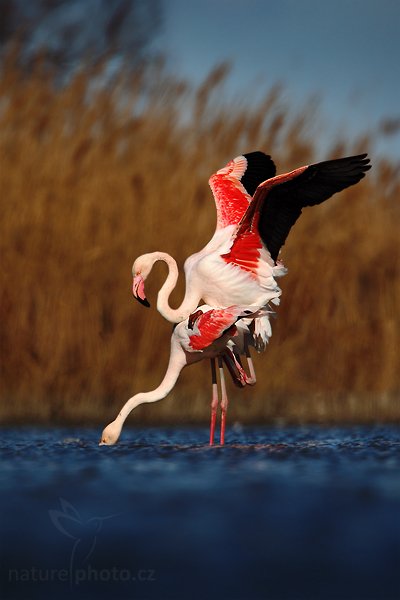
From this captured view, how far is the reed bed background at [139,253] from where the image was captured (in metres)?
8.91

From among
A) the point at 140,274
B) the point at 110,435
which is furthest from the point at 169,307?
the point at 110,435

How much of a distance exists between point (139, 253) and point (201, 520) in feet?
14.3

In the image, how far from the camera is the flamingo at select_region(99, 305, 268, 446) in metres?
7.69

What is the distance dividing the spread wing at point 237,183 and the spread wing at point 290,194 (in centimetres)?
66

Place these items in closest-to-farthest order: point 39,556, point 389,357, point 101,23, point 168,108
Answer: point 39,556 → point 389,357 → point 168,108 → point 101,23

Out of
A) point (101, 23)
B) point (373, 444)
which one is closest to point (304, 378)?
point (373, 444)

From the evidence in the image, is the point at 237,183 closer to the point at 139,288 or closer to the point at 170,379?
the point at 139,288

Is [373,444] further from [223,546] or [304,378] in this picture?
[223,546]

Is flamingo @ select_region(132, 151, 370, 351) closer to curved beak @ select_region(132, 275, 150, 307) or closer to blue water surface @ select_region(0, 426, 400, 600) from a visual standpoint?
curved beak @ select_region(132, 275, 150, 307)

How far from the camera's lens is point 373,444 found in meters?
7.47

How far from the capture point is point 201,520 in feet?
16.3

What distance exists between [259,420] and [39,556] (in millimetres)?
4763

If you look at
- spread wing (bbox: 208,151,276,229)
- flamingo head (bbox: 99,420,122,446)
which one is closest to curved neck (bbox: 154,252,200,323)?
spread wing (bbox: 208,151,276,229)

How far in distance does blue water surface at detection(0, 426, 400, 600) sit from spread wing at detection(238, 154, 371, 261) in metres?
1.26
